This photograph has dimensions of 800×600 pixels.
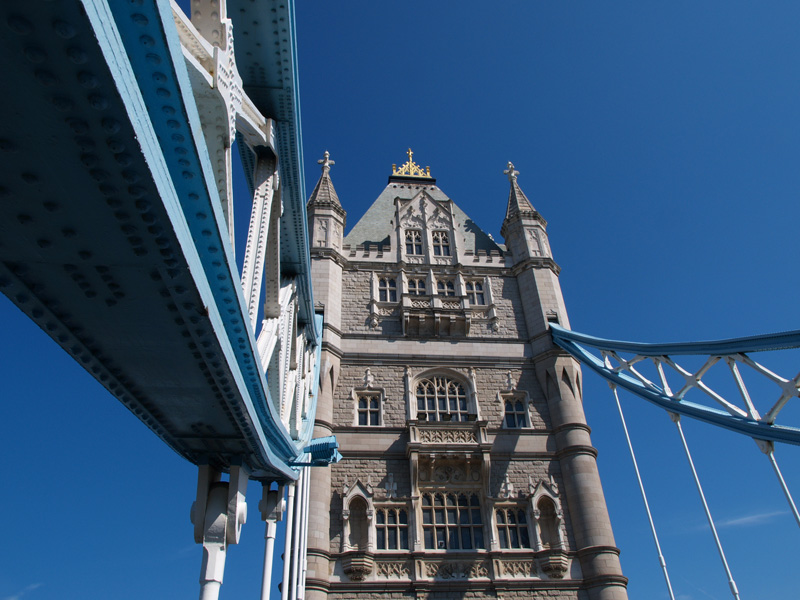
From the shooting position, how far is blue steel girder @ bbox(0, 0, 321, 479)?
2.29m

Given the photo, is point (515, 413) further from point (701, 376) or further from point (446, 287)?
point (701, 376)

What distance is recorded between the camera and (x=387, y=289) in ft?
68.4

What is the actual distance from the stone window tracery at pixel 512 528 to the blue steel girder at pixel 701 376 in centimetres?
455

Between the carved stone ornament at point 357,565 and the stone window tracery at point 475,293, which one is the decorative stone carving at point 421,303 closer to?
the stone window tracery at point 475,293

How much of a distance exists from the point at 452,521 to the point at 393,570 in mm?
2126

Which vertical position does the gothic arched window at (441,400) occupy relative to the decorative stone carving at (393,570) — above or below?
above

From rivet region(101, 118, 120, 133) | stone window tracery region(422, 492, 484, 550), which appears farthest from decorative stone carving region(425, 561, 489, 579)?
rivet region(101, 118, 120, 133)

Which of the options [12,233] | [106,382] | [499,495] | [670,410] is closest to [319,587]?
[499,495]

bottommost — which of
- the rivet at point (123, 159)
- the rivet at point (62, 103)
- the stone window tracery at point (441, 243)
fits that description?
the rivet at point (62, 103)

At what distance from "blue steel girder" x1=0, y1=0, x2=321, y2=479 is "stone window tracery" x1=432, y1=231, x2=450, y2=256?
17.7 m

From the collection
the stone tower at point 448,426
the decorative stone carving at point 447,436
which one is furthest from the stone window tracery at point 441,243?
the decorative stone carving at point 447,436

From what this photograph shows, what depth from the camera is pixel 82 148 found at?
8.54 feet

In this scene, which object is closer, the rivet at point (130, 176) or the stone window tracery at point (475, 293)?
the rivet at point (130, 176)

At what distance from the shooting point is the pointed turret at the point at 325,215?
20.9 meters
